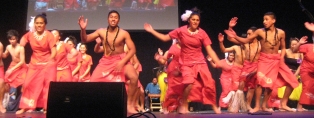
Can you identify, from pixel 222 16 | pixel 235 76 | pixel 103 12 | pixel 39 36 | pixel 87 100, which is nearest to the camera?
pixel 87 100

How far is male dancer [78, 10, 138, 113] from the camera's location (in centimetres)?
482

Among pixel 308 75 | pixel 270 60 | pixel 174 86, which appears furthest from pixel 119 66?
pixel 308 75

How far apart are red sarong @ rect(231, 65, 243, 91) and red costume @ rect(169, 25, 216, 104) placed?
1.79 meters

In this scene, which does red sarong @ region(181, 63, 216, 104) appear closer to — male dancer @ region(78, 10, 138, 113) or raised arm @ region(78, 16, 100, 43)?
male dancer @ region(78, 10, 138, 113)

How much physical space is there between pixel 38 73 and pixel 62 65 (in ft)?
3.14

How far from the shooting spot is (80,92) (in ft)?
7.54

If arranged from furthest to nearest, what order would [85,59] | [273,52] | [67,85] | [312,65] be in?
[85,59] → [312,65] → [273,52] → [67,85]

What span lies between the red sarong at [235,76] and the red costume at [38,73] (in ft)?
10.3

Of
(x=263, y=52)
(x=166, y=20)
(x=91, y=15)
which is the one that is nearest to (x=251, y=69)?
(x=263, y=52)

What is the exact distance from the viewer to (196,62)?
5.17 meters

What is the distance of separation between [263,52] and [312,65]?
3.40 feet

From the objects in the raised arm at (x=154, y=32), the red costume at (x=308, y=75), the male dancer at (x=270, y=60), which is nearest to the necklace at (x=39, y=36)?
the raised arm at (x=154, y=32)

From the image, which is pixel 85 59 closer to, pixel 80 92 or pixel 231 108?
pixel 231 108

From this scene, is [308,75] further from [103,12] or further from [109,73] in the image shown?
[103,12]
